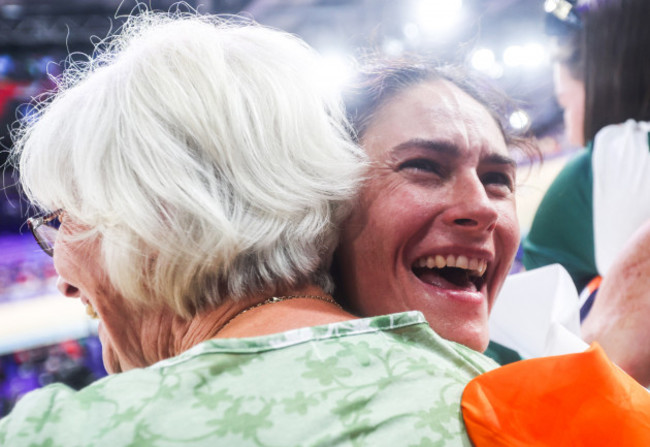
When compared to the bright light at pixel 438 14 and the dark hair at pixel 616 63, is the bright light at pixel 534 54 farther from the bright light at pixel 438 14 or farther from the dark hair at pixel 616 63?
the dark hair at pixel 616 63

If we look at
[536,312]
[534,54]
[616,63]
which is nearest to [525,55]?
[534,54]

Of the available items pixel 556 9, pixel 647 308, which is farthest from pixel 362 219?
pixel 556 9

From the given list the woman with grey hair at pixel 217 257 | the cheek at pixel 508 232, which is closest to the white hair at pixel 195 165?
the woman with grey hair at pixel 217 257

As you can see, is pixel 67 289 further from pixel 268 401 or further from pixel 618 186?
pixel 618 186

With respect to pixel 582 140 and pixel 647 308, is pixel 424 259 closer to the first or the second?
pixel 647 308

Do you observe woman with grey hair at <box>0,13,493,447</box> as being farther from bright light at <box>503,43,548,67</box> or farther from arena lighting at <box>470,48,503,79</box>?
bright light at <box>503,43,548,67</box>

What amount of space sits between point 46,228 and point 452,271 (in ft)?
2.80

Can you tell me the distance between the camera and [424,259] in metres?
1.13

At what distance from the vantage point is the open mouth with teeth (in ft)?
3.67

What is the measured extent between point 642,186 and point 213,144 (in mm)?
1319

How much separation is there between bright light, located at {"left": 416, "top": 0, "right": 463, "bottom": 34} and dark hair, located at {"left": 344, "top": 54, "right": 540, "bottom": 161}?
2.70m

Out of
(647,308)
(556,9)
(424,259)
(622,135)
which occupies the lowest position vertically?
(647,308)

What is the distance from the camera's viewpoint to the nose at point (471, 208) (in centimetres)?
105

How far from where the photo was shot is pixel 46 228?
3.54ft
